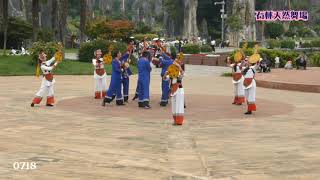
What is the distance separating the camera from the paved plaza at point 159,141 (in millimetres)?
7875

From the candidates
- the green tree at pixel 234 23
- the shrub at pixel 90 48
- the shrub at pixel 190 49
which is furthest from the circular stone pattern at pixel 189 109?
the green tree at pixel 234 23

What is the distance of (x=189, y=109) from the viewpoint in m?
15.5

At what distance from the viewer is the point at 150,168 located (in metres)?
8.09

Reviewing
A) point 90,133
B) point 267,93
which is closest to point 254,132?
point 90,133

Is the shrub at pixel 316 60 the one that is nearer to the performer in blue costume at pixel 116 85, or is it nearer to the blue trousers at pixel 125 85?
the blue trousers at pixel 125 85

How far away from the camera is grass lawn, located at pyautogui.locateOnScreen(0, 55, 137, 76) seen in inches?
1134

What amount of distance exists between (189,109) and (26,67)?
16.5 metres

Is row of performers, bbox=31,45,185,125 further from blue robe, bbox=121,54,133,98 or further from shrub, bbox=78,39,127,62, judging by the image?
shrub, bbox=78,39,127,62

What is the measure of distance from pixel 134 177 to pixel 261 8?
8252 centimetres

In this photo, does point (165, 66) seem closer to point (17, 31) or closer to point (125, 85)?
point (125, 85)

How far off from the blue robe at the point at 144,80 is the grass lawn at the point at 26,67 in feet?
46.6

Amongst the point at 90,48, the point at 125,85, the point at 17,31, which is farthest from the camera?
the point at 17,31

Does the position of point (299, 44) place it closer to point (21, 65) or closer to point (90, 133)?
point (21, 65)

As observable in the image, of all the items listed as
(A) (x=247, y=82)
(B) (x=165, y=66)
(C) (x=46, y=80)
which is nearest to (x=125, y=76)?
(B) (x=165, y=66)
